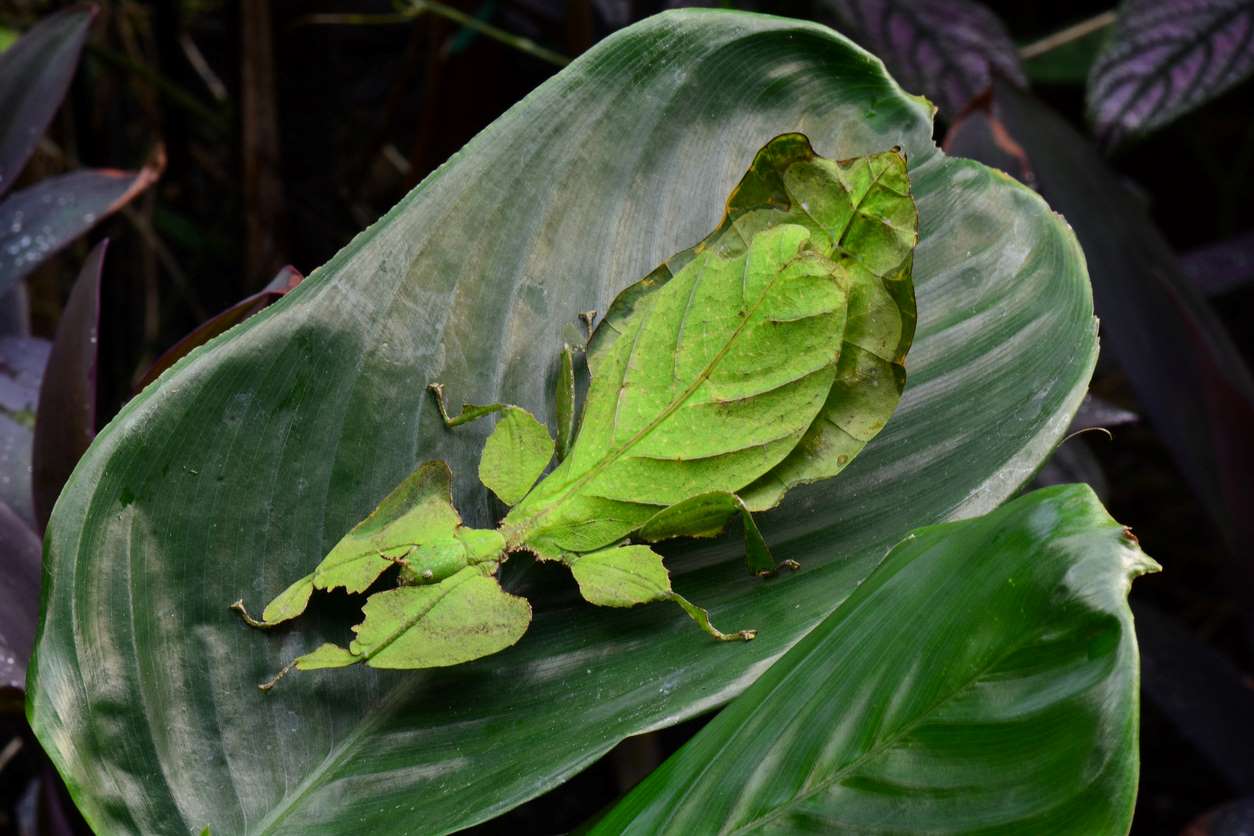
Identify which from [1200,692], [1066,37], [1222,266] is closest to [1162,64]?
[1222,266]

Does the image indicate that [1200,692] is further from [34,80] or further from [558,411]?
[34,80]

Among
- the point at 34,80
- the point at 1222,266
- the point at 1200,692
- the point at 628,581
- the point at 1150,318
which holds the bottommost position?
the point at 1200,692

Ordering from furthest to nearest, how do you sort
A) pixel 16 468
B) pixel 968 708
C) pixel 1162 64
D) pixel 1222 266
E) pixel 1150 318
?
pixel 1222 266 < pixel 1162 64 < pixel 1150 318 < pixel 16 468 < pixel 968 708

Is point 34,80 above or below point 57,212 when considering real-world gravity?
above

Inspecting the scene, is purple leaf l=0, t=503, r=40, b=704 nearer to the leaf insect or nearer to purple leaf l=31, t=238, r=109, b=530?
purple leaf l=31, t=238, r=109, b=530

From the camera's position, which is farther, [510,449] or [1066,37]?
[1066,37]

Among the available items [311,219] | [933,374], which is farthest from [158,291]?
[933,374]
